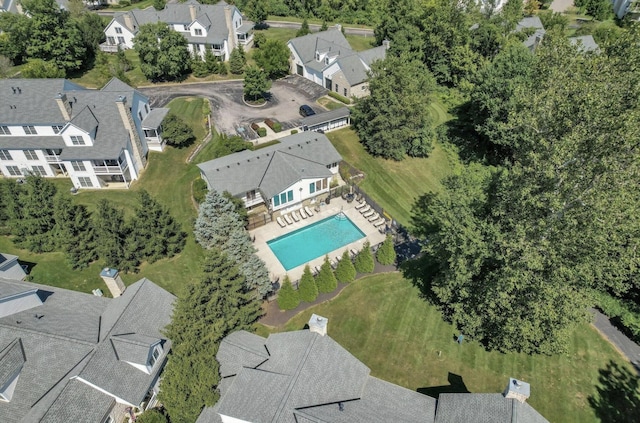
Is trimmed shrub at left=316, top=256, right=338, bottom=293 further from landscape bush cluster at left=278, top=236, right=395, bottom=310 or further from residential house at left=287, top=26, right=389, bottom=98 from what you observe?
residential house at left=287, top=26, right=389, bottom=98

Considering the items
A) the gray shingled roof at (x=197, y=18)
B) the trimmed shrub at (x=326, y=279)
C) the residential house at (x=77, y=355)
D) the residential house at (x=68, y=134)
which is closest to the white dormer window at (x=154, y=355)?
the residential house at (x=77, y=355)

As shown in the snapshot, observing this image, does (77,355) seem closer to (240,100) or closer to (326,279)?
(326,279)

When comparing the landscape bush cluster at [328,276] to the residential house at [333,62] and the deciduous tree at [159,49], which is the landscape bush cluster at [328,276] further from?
the deciduous tree at [159,49]

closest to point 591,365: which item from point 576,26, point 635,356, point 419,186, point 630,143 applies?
point 635,356

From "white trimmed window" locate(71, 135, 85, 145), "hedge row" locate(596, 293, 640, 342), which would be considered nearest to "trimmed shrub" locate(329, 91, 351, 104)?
"white trimmed window" locate(71, 135, 85, 145)

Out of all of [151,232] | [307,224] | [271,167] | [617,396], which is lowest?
[307,224]

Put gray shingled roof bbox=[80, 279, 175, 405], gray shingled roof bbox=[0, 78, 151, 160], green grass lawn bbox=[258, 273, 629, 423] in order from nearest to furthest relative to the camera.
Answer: gray shingled roof bbox=[80, 279, 175, 405]
green grass lawn bbox=[258, 273, 629, 423]
gray shingled roof bbox=[0, 78, 151, 160]

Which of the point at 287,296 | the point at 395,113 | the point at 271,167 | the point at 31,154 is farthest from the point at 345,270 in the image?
the point at 31,154
